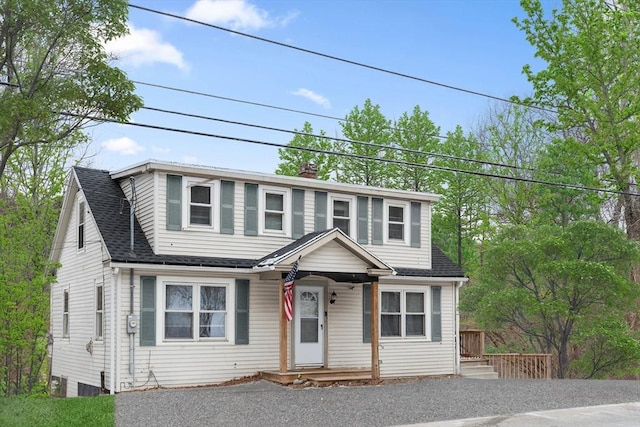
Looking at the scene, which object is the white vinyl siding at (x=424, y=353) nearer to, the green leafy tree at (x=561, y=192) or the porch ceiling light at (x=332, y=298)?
the porch ceiling light at (x=332, y=298)

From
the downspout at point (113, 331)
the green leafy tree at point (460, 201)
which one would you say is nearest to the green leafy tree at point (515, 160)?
the green leafy tree at point (460, 201)

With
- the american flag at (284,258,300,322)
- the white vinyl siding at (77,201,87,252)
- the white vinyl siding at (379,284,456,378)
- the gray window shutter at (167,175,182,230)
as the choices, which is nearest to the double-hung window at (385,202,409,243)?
the white vinyl siding at (379,284,456,378)

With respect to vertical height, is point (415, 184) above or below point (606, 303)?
above

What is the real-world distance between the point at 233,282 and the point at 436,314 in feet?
21.9

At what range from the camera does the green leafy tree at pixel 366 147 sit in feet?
117

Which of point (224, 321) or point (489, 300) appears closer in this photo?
point (224, 321)

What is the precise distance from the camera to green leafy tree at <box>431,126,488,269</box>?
36.2 meters

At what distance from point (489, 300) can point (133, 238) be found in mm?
10512

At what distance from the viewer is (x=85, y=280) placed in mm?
19297

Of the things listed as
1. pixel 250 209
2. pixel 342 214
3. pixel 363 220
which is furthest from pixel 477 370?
pixel 250 209

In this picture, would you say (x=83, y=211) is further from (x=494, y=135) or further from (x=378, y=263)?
(x=494, y=135)

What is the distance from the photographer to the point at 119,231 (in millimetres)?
17797

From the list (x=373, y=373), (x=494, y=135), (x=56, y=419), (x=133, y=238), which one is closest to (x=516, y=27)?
(x=494, y=135)

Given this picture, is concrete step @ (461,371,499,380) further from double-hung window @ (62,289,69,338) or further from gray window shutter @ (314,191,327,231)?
double-hung window @ (62,289,69,338)
